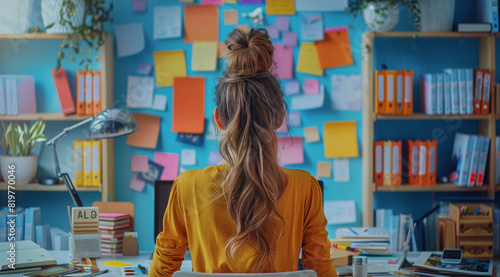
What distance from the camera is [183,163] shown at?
11.7 feet

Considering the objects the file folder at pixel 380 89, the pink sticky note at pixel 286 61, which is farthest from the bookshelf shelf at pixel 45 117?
the file folder at pixel 380 89

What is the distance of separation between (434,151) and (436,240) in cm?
52

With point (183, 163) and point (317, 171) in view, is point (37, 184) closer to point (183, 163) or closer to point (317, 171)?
point (183, 163)

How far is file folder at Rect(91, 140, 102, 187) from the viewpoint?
10.9 ft

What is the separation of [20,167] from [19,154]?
8 cm

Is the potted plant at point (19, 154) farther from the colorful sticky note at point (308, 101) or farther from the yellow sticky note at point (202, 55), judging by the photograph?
the colorful sticky note at point (308, 101)

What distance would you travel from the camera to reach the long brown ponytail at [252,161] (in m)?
1.43

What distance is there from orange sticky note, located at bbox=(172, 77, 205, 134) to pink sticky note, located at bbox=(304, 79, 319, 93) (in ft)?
2.10

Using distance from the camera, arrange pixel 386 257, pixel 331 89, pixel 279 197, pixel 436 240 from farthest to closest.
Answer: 1. pixel 331 89
2. pixel 436 240
3. pixel 386 257
4. pixel 279 197

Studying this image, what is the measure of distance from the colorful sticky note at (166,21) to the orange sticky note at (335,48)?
885mm

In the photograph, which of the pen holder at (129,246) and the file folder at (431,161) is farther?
the file folder at (431,161)

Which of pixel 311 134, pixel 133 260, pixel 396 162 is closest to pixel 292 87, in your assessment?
pixel 311 134

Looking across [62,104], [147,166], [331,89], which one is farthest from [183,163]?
[331,89]

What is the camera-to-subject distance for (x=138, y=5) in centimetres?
351
